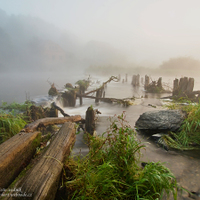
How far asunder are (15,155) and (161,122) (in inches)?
162

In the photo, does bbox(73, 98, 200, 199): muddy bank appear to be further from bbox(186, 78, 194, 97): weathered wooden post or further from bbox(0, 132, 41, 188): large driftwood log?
bbox(186, 78, 194, 97): weathered wooden post

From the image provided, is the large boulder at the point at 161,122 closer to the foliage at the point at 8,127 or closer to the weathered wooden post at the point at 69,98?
the foliage at the point at 8,127

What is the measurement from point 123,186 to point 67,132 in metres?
1.52

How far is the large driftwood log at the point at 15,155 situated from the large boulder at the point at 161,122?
3.57m

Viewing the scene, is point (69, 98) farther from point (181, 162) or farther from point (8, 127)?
point (181, 162)

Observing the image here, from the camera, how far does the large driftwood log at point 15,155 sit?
1908 millimetres

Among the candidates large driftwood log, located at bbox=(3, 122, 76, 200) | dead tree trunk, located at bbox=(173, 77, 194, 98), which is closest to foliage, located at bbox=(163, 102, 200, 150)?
large driftwood log, located at bbox=(3, 122, 76, 200)

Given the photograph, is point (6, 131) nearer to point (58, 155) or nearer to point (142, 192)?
point (58, 155)

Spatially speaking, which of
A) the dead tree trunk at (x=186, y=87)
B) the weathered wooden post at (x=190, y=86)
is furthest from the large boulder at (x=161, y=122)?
the weathered wooden post at (x=190, y=86)

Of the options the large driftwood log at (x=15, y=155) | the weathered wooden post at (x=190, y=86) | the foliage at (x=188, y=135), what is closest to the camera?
the large driftwood log at (x=15, y=155)

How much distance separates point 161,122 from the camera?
454 cm

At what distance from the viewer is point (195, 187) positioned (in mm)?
2234

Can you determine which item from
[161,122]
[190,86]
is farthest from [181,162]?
[190,86]

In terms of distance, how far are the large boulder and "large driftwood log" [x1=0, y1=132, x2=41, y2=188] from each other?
357 cm
